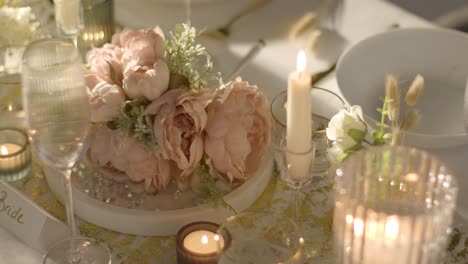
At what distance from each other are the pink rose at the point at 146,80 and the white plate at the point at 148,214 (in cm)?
18

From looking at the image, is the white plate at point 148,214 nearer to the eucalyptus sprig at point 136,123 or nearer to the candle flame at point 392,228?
the eucalyptus sprig at point 136,123

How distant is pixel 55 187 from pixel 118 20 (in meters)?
0.56

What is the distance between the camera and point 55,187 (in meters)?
1.19

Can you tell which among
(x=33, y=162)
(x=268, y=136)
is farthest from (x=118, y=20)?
(x=268, y=136)

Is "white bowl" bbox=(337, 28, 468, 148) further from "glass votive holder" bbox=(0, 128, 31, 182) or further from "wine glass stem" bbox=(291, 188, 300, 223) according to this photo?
"glass votive holder" bbox=(0, 128, 31, 182)

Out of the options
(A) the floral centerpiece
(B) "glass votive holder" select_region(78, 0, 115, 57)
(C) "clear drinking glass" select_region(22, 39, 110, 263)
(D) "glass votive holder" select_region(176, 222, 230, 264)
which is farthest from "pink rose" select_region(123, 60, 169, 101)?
(B) "glass votive holder" select_region(78, 0, 115, 57)

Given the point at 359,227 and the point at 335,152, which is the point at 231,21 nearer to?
the point at 335,152

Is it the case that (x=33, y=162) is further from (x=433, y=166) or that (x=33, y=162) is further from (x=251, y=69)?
(x=433, y=166)

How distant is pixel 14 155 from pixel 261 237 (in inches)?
18.1

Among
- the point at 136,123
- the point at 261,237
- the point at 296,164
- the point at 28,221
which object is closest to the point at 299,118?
the point at 296,164

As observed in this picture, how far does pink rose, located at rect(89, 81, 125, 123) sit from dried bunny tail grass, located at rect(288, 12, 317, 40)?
59 cm

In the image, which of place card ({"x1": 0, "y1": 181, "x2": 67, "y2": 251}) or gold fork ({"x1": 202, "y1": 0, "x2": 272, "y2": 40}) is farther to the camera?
gold fork ({"x1": 202, "y1": 0, "x2": 272, "y2": 40})

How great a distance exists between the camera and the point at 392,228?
77 centimetres

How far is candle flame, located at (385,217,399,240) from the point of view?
77 cm
